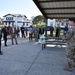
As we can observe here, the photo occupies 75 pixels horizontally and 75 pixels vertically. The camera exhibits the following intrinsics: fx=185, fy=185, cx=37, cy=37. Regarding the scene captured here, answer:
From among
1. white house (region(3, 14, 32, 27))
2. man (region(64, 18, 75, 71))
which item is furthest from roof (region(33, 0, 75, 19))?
white house (region(3, 14, 32, 27))

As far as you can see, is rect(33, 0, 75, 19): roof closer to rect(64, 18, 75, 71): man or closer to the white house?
rect(64, 18, 75, 71): man

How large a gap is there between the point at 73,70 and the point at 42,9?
636 cm

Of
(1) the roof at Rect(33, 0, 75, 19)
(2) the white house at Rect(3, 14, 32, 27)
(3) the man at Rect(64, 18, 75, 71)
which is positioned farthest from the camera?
(2) the white house at Rect(3, 14, 32, 27)

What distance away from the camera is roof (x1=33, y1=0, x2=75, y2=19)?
1103 centimetres

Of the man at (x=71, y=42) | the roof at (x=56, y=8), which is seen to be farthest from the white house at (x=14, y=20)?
the man at (x=71, y=42)

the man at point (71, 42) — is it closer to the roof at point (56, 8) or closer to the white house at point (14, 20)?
the roof at point (56, 8)

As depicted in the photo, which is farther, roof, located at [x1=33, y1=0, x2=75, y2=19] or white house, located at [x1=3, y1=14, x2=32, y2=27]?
white house, located at [x1=3, y1=14, x2=32, y2=27]

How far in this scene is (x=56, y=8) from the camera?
1229 cm

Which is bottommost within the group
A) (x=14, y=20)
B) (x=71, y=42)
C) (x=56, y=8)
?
(x=71, y=42)

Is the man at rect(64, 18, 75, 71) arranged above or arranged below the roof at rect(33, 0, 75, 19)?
below

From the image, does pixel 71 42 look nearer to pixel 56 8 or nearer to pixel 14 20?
pixel 56 8

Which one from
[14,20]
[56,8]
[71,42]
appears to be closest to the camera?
[71,42]

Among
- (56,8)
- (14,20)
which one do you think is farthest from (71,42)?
(14,20)

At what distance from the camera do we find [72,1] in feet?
35.6
